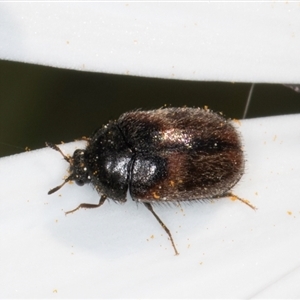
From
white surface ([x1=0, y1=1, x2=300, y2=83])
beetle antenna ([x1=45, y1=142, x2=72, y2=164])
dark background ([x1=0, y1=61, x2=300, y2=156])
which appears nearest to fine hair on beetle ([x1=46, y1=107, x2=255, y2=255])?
beetle antenna ([x1=45, y1=142, x2=72, y2=164])

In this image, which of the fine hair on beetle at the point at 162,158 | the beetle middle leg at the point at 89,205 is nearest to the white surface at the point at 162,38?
the fine hair on beetle at the point at 162,158

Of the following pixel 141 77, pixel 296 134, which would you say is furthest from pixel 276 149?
pixel 141 77

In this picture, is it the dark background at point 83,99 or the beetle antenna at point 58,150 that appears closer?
the beetle antenna at point 58,150

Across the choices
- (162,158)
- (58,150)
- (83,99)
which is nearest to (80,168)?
(58,150)

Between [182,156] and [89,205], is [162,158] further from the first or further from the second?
[89,205]

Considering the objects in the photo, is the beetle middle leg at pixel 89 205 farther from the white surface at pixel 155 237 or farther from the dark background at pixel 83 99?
the dark background at pixel 83 99

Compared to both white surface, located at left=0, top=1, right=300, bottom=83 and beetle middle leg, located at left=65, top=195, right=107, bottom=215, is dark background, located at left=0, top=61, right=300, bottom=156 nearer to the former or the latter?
white surface, located at left=0, top=1, right=300, bottom=83
